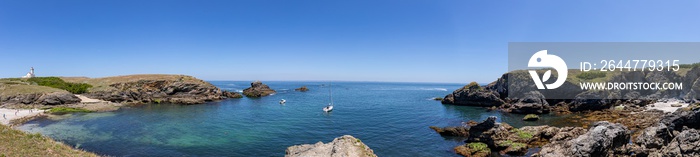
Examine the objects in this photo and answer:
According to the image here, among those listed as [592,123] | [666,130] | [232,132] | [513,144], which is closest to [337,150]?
[513,144]

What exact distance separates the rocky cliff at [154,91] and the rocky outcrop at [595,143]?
90.9 meters

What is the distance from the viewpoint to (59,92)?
261ft

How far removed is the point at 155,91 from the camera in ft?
333

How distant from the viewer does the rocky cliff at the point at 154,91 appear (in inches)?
3647

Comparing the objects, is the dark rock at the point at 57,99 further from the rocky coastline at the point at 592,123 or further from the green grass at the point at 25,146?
the rocky coastline at the point at 592,123

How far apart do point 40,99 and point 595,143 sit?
106482mm

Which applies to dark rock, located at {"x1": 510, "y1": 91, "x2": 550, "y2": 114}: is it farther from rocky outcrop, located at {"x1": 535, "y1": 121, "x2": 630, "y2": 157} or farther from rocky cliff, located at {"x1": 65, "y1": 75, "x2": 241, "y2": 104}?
rocky cliff, located at {"x1": 65, "y1": 75, "x2": 241, "y2": 104}

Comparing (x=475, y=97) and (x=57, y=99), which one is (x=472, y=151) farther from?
(x=57, y=99)

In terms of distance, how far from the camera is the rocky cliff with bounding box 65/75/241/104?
304ft

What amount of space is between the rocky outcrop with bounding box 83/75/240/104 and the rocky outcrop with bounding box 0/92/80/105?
12.5m

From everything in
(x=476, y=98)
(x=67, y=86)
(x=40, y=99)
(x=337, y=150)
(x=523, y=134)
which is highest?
(x=67, y=86)

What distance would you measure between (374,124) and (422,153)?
2188 cm

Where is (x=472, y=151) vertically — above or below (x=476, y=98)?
below

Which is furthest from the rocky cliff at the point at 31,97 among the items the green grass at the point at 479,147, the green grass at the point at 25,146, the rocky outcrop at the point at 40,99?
the green grass at the point at 479,147
